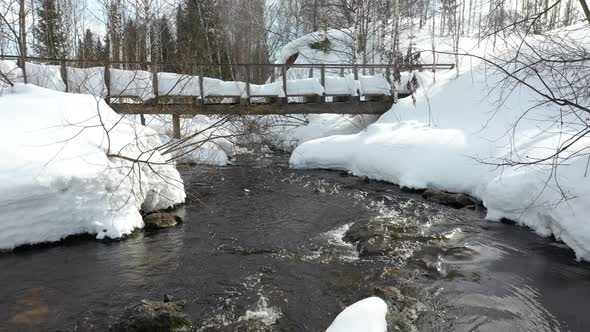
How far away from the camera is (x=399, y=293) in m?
5.13

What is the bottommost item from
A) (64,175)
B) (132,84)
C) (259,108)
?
(64,175)

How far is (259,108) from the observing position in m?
14.0

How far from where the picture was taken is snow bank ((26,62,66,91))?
11812 millimetres

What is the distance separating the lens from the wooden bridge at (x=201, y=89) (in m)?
12.0

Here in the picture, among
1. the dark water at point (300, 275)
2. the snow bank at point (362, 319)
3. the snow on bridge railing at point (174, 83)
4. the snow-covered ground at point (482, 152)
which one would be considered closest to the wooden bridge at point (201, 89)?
the snow on bridge railing at point (174, 83)

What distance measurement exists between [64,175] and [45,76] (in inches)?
265

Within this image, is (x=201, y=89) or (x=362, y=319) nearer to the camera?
(x=362, y=319)

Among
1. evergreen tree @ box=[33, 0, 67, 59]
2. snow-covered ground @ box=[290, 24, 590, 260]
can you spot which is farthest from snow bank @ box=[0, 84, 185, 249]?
evergreen tree @ box=[33, 0, 67, 59]

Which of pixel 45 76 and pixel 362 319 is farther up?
pixel 45 76

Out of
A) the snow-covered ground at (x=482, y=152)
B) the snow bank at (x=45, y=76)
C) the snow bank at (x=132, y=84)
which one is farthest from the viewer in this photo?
the snow bank at (x=132, y=84)

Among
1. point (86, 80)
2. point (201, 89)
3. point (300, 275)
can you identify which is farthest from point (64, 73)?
point (300, 275)

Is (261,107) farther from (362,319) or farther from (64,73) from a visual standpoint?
(362,319)

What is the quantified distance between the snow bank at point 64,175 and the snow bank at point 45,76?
3.35 m

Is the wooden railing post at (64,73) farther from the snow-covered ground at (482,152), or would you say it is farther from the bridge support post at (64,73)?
the snow-covered ground at (482,152)
